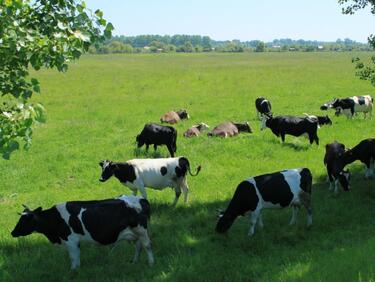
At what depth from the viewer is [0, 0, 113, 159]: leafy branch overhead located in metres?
5.84

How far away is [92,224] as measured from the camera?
32.0ft

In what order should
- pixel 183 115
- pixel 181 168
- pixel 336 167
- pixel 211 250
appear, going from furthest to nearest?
pixel 183 115
pixel 336 167
pixel 181 168
pixel 211 250

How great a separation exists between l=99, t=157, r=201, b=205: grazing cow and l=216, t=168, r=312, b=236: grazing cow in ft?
8.13

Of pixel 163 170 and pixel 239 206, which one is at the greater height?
pixel 163 170

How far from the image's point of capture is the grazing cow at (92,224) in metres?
9.72

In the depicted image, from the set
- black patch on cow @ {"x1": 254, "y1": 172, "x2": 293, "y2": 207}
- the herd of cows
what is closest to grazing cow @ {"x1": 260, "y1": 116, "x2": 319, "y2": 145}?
the herd of cows

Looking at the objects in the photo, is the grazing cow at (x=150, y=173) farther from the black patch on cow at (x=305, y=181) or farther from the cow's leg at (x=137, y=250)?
the black patch on cow at (x=305, y=181)

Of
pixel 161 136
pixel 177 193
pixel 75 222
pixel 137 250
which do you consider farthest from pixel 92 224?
pixel 161 136

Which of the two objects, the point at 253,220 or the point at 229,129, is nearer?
the point at 253,220

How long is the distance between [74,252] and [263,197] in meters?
4.55

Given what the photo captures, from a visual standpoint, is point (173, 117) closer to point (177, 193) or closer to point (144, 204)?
point (177, 193)

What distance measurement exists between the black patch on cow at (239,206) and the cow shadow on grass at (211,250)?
11.9 inches

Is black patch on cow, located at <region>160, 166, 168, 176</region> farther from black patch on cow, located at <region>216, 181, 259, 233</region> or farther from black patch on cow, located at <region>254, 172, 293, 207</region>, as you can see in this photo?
black patch on cow, located at <region>254, 172, 293, 207</region>

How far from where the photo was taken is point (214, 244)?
10.6 meters
